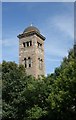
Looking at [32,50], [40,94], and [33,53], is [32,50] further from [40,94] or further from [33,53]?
[40,94]

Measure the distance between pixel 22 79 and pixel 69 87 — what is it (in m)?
8.93

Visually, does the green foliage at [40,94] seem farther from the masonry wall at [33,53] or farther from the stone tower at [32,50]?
the stone tower at [32,50]

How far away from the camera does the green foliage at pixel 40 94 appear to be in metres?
20.6

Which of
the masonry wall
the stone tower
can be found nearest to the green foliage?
the masonry wall

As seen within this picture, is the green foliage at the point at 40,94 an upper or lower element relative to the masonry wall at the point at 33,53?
lower

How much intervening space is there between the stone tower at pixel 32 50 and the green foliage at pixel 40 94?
2058cm

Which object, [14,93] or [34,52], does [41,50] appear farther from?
[14,93]

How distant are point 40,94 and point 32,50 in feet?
89.1

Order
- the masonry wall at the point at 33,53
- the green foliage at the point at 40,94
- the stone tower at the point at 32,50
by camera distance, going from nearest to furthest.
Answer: the green foliage at the point at 40,94, the masonry wall at the point at 33,53, the stone tower at the point at 32,50

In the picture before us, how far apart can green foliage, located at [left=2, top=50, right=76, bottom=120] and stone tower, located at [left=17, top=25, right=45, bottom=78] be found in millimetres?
20575

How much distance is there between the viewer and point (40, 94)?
24.7 m

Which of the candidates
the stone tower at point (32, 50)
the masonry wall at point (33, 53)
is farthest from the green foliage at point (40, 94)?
the stone tower at point (32, 50)

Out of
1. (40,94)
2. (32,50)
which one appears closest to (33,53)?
(32,50)

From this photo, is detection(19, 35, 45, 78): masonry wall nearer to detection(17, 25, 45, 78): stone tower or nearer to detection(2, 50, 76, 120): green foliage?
detection(17, 25, 45, 78): stone tower
